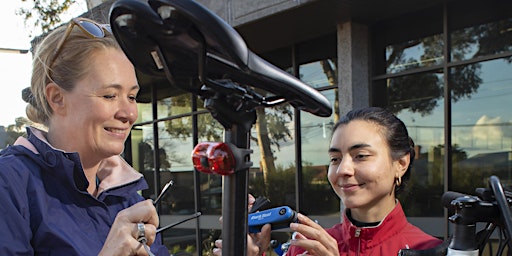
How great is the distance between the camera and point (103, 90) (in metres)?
1.25

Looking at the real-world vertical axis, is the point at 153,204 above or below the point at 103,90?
below

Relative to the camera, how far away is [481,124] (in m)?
5.38

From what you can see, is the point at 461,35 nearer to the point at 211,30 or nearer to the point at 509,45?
the point at 509,45

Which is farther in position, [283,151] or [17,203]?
[283,151]

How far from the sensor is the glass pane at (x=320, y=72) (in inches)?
253

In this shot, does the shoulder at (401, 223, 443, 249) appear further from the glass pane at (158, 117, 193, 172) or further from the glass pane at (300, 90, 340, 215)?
the glass pane at (158, 117, 193, 172)

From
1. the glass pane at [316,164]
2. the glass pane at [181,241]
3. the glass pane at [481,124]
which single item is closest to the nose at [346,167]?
the glass pane at [481,124]

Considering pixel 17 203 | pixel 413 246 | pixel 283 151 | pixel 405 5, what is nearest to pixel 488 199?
pixel 413 246

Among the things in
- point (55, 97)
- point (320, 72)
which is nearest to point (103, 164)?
point (55, 97)

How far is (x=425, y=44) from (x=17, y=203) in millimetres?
5550

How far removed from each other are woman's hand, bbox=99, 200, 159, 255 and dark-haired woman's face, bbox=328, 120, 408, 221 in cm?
94

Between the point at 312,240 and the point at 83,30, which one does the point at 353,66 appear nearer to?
the point at 312,240

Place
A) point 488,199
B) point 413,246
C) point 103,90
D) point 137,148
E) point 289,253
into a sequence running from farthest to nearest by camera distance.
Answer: point 137,148 → point 289,253 → point 413,246 → point 103,90 → point 488,199

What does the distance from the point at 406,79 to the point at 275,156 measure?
2.58 meters
